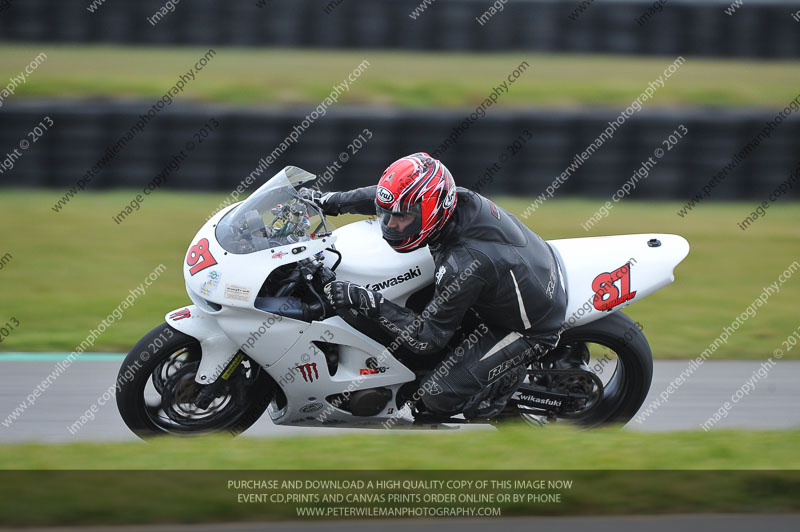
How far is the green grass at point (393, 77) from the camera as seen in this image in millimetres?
12453

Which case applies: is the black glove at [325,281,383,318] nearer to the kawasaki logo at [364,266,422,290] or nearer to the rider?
the rider

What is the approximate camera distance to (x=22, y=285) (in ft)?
26.1

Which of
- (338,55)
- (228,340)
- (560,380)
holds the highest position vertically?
(228,340)

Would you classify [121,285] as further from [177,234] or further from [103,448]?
[103,448]

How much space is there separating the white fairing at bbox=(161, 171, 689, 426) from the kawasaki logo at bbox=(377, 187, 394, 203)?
1.29ft

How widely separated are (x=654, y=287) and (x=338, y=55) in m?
11.4

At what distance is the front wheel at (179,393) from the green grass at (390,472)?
0.46m

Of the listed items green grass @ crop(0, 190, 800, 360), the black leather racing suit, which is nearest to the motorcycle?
the black leather racing suit

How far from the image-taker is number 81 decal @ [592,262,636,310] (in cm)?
495

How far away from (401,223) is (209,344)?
116 cm

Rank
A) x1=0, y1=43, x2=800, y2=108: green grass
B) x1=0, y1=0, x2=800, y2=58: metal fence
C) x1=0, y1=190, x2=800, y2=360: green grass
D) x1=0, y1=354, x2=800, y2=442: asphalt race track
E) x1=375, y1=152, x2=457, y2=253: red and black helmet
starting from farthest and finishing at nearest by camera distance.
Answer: x1=0, y1=0, x2=800, y2=58: metal fence, x1=0, y1=43, x2=800, y2=108: green grass, x1=0, y1=190, x2=800, y2=360: green grass, x1=0, y1=354, x2=800, y2=442: asphalt race track, x1=375, y1=152, x2=457, y2=253: red and black helmet

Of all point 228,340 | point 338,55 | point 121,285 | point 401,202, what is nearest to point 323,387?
point 228,340

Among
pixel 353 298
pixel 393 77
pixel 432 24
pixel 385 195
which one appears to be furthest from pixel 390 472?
pixel 432 24

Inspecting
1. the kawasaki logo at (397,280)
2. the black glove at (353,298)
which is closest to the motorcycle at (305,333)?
the kawasaki logo at (397,280)
